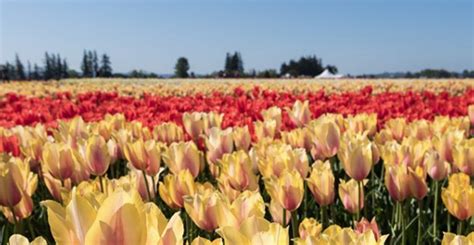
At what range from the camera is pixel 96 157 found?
8.06ft

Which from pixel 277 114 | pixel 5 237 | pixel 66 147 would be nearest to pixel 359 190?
pixel 66 147

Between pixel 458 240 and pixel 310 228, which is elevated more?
pixel 458 240

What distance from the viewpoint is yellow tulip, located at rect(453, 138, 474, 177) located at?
2479 mm

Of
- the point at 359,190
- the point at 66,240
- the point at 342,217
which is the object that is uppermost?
the point at 66,240

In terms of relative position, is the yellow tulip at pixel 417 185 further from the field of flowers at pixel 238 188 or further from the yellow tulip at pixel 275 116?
the yellow tulip at pixel 275 116

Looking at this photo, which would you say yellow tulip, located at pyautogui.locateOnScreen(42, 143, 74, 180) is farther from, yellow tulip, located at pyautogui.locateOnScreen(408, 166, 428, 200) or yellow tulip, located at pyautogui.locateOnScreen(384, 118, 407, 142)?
yellow tulip, located at pyautogui.locateOnScreen(384, 118, 407, 142)

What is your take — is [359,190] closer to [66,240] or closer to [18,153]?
[66,240]

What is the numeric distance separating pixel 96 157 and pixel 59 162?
152 millimetres

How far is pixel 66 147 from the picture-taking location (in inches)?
99.7

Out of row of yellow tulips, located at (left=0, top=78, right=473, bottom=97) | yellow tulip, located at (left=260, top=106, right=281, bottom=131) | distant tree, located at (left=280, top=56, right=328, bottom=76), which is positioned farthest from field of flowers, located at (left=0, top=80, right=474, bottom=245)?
distant tree, located at (left=280, top=56, right=328, bottom=76)

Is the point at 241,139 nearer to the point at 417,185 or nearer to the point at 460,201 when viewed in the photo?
the point at 417,185

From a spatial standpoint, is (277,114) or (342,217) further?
(277,114)

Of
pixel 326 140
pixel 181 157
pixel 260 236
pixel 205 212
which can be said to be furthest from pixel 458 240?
pixel 326 140

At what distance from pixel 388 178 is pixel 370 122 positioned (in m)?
1.43
